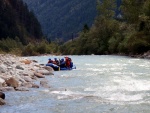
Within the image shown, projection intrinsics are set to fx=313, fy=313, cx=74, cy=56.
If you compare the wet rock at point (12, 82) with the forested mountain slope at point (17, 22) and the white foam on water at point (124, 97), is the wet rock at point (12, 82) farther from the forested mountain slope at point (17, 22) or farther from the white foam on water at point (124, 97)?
the forested mountain slope at point (17, 22)

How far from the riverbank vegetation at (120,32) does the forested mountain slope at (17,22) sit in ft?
212

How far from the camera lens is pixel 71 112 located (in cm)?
1109

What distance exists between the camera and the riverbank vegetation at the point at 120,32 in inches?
2009

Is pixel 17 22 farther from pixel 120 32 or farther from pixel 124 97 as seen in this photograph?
pixel 124 97

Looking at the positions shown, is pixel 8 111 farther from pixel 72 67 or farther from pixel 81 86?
pixel 72 67

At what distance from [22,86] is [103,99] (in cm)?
541

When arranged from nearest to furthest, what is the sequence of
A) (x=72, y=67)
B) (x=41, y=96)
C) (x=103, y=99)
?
(x=103, y=99) → (x=41, y=96) → (x=72, y=67)

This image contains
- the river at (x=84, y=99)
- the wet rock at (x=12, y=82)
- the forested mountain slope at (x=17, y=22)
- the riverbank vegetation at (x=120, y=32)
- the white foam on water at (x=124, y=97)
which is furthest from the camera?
the forested mountain slope at (x=17, y=22)

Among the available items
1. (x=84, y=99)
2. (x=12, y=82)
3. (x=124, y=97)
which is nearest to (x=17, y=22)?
(x=12, y=82)

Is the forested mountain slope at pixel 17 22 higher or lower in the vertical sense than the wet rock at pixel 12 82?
higher

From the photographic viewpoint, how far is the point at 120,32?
68375 millimetres

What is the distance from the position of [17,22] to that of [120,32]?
10432cm

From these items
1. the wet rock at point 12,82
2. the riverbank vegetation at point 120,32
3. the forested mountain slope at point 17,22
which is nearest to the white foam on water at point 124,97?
Answer: the wet rock at point 12,82

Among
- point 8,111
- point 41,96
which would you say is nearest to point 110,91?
point 41,96
